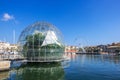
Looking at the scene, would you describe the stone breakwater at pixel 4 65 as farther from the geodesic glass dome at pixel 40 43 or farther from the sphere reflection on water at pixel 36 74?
the geodesic glass dome at pixel 40 43

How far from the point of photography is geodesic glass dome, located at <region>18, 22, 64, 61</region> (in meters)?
49.0

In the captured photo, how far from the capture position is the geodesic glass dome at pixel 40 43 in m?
49.0

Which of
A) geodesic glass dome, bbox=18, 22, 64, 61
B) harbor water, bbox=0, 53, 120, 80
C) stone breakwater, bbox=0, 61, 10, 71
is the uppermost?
geodesic glass dome, bbox=18, 22, 64, 61

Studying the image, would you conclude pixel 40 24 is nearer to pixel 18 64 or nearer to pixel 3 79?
pixel 18 64

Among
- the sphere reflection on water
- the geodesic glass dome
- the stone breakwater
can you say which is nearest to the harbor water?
the sphere reflection on water

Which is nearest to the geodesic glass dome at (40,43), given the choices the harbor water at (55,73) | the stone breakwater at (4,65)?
the harbor water at (55,73)

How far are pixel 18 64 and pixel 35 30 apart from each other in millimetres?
9594

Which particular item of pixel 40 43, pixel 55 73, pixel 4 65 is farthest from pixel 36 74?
pixel 40 43

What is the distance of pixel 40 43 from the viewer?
4972 centimetres

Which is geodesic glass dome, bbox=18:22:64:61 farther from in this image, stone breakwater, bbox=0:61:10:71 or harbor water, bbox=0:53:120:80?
stone breakwater, bbox=0:61:10:71

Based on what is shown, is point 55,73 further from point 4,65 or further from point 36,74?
point 4,65

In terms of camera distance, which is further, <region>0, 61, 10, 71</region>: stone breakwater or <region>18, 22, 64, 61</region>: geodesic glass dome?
<region>18, 22, 64, 61</region>: geodesic glass dome

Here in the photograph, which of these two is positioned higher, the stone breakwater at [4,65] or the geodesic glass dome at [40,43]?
the geodesic glass dome at [40,43]

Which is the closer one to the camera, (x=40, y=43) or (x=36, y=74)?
(x=36, y=74)
